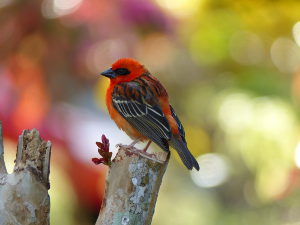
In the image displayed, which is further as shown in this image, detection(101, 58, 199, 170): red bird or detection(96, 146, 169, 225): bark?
detection(101, 58, 199, 170): red bird

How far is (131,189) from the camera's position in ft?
6.23

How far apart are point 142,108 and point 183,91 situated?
1883 mm

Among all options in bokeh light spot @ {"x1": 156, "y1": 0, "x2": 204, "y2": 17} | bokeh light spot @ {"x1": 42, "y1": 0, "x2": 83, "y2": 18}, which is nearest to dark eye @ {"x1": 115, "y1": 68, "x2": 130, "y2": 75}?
bokeh light spot @ {"x1": 42, "y1": 0, "x2": 83, "y2": 18}

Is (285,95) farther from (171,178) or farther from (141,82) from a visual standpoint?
(141,82)

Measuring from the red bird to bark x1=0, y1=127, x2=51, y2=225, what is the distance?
76 cm

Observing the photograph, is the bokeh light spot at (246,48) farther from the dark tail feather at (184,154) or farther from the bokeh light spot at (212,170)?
the dark tail feather at (184,154)

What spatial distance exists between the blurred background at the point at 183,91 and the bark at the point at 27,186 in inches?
58.0

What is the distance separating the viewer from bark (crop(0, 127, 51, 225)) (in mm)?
1863

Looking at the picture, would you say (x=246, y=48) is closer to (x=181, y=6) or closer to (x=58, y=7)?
(x=181, y=6)

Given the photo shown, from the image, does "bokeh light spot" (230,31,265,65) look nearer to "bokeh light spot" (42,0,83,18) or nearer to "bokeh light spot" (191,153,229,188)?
"bokeh light spot" (191,153,229,188)

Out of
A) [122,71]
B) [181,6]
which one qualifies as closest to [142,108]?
[122,71]

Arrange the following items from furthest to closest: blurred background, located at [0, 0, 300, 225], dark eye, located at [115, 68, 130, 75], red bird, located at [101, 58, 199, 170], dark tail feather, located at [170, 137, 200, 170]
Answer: blurred background, located at [0, 0, 300, 225] → dark eye, located at [115, 68, 130, 75] → red bird, located at [101, 58, 199, 170] → dark tail feather, located at [170, 137, 200, 170]

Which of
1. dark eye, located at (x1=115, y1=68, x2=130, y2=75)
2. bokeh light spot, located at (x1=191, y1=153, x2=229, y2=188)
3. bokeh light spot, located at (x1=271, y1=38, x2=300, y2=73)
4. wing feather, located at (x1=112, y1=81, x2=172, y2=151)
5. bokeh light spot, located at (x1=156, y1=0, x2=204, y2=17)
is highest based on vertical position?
bokeh light spot, located at (x1=271, y1=38, x2=300, y2=73)

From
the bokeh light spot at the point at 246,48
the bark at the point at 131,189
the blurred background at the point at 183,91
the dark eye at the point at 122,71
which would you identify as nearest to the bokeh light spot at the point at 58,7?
the blurred background at the point at 183,91
